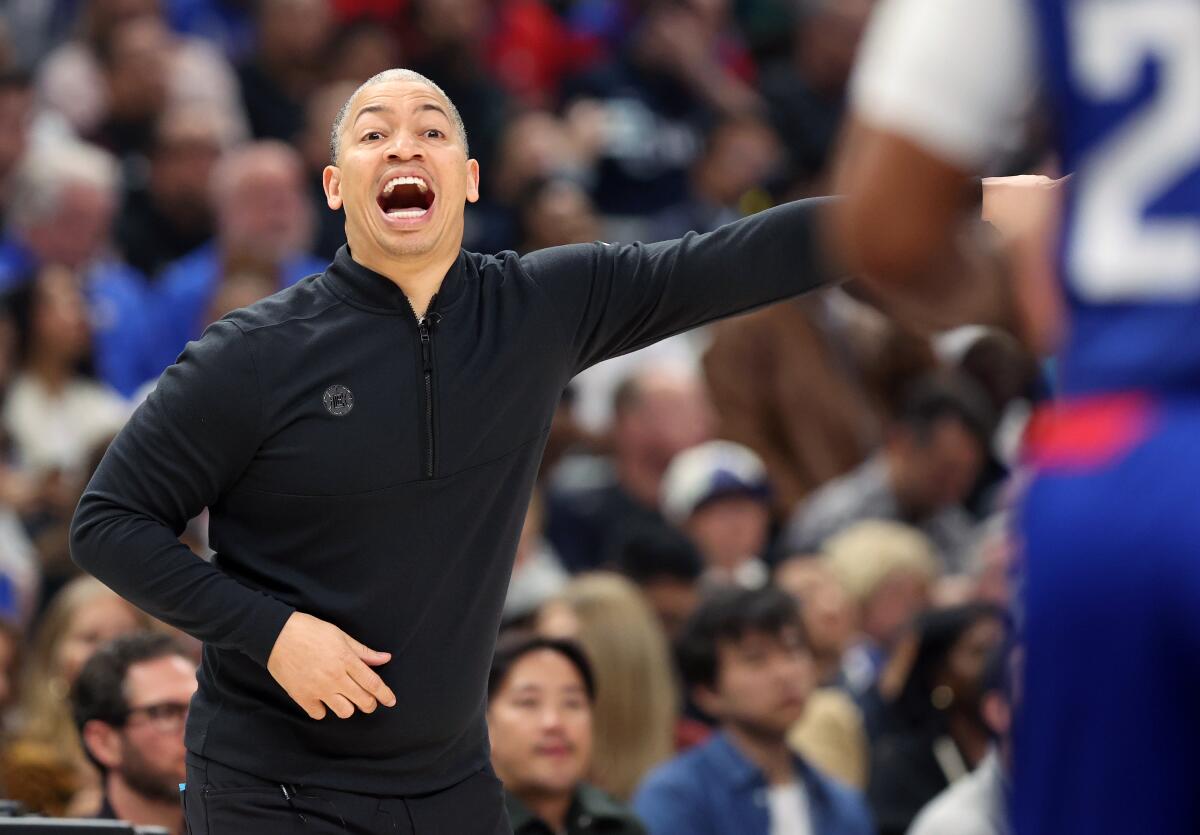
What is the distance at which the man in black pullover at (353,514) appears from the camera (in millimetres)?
3521

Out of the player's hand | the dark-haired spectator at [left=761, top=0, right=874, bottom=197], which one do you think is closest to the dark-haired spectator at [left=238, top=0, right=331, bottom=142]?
the dark-haired spectator at [left=761, top=0, right=874, bottom=197]

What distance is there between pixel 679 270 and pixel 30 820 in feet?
5.20

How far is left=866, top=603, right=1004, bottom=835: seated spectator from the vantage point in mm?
6500

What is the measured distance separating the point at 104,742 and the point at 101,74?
19.4ft

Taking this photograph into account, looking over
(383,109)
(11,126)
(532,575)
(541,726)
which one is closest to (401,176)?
(383,109)

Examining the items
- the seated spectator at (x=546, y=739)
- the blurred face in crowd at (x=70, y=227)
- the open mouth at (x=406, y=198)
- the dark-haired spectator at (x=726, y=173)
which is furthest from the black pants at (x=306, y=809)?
the dark-haired spectator at (x=726, y=173)

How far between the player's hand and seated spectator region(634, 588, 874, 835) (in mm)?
2517

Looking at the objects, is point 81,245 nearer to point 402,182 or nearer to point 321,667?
point 402,182

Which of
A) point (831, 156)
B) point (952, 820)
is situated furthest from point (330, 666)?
point (831, 156)

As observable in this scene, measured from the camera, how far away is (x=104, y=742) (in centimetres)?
503

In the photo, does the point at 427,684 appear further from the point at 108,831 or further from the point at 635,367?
the point at 635,367

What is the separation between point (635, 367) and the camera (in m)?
9.91

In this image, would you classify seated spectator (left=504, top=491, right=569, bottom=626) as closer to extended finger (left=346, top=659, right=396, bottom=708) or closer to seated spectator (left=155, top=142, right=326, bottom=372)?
seated spectator (left=155, top=142, right=326, bottom=372)

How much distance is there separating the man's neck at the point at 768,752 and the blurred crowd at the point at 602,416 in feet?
0.04
